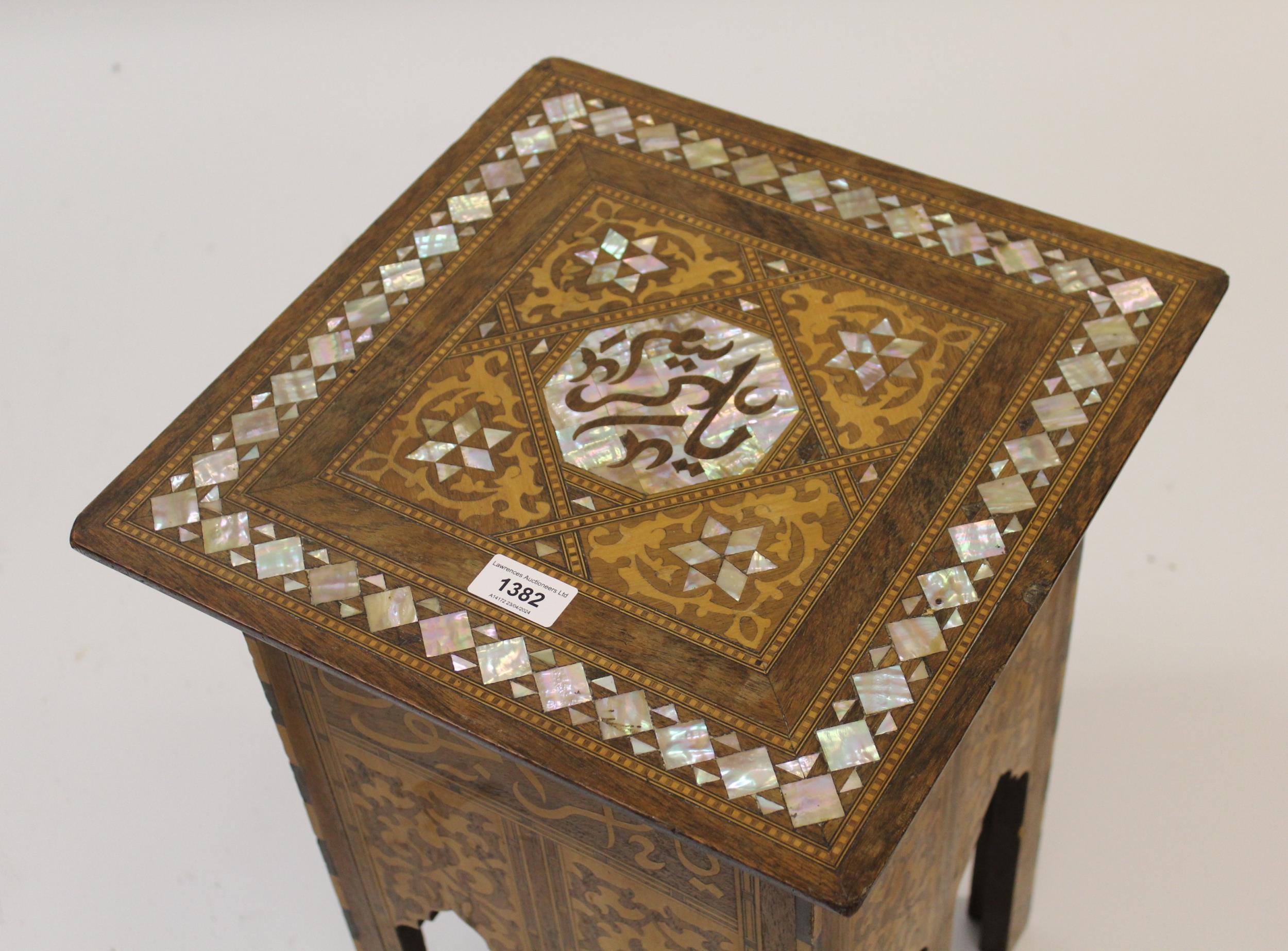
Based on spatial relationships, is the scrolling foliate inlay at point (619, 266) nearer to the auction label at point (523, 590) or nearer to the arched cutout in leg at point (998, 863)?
the auction label at point (523, 590)

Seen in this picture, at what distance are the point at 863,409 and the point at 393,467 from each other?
472mm

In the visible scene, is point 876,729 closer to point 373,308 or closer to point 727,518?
point 727,518

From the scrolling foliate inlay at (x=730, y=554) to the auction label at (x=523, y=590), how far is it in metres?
0.04

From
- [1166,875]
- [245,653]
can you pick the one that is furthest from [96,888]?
[1166,875]

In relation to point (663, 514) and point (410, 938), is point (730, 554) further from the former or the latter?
point (410, 938)

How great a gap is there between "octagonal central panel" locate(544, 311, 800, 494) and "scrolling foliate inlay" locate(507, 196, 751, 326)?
0.05 m

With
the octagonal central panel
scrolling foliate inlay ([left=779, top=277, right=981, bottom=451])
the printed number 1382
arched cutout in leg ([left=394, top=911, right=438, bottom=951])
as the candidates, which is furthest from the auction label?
arched cutout in leg ([left=394, top=911, right=438, bottom=951])

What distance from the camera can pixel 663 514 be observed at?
1.82m

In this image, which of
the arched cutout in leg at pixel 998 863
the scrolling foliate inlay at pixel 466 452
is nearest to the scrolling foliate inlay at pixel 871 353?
the scrolling foliate inlay at pixel 466 452

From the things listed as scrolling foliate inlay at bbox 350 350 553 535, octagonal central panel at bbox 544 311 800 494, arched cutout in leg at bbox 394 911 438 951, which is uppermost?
octagonal central panel at bbox 544 311 800 494

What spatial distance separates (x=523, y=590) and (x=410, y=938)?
2.41 feet

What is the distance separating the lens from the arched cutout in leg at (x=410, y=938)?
7.49ft

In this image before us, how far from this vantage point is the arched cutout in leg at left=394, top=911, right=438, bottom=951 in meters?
2.28

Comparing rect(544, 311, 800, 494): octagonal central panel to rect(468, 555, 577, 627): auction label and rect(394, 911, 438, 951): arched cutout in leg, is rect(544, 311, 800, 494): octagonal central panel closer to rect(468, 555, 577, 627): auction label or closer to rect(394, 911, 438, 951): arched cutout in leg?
rect(468, 555, 577, 627): auction label
